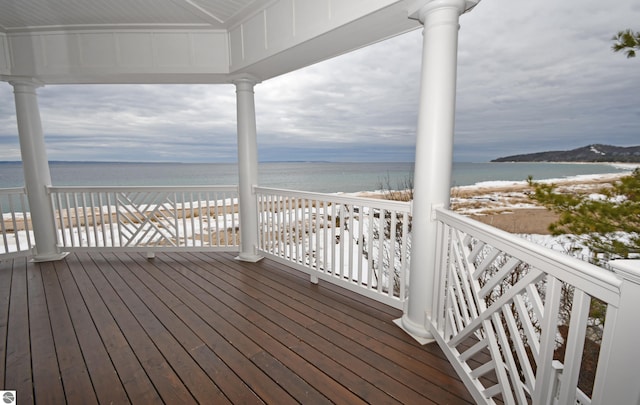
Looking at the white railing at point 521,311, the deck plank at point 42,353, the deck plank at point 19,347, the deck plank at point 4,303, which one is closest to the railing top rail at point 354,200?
the white railing at point 521,311

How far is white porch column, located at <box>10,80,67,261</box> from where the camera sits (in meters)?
3.44

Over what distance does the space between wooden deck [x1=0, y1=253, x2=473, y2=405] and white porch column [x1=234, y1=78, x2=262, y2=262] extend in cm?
67

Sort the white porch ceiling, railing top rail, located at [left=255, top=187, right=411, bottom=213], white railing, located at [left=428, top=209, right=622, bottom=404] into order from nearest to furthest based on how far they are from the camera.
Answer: white railing, located at [left=428, top=209, right=622, bottom=404]
railing top rail, located at [left=255, top=187, right=411, bottom=213]
the white porch ceiling

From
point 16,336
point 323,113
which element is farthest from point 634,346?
point 323,113

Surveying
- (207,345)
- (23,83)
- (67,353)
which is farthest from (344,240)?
(23,83)

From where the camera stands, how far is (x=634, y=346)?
0.67 metres

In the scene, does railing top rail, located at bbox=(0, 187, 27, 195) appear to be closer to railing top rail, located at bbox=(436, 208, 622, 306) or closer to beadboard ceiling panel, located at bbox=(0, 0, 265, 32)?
beadboard ceiling panel, located at bbox=(0, 0, 265, 32)

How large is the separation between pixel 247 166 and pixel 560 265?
10.8 ft

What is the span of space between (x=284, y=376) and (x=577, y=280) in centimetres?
154

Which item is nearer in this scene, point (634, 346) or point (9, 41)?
point (634, 346)

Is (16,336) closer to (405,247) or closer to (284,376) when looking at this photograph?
(284,376)

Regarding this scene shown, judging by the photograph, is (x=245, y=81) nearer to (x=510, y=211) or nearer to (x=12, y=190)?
(x=12, y=190)

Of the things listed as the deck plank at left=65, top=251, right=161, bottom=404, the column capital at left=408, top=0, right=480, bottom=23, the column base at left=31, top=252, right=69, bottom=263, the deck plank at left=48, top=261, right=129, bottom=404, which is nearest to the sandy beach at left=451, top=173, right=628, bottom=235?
the column capital at left=408, top=0, right=480, bottom=23

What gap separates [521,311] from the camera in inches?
43.1
